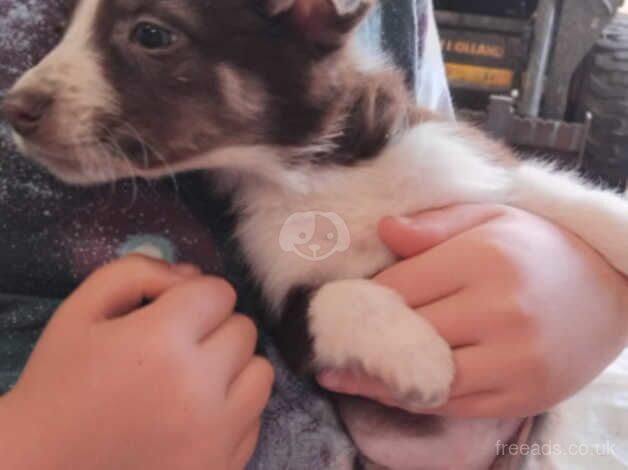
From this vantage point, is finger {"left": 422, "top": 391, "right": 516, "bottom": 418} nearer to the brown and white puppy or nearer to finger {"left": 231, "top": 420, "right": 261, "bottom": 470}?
the brown and white puppy

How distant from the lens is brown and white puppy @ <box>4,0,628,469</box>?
101cm

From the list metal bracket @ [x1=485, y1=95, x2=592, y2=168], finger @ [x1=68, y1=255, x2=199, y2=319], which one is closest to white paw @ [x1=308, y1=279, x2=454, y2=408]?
finger @ [x1=68, y1=255, x2=199, y2=319]

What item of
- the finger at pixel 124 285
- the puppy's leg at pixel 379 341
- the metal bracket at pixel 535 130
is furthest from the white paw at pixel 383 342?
the metal bracket at pixel 535 130

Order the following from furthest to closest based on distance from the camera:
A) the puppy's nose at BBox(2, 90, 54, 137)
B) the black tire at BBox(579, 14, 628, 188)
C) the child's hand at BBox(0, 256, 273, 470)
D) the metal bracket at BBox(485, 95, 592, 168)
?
the black tire at BBox(579, 14, 628, 188) < the metal bracket at BBox(485, 95, 592, 168) < the puppy's nose at BBox(2, 90, 54, 137) < the child's hand at BBox(0, 256, 273, 470)

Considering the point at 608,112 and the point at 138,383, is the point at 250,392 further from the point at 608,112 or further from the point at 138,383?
the point at 608,112

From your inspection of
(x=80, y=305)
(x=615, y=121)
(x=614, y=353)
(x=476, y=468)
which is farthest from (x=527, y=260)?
(x=615, y=121)

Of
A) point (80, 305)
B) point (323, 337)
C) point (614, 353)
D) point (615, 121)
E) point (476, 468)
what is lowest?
point (615, 121)

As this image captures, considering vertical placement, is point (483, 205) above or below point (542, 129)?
above

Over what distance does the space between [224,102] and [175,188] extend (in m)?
0.16

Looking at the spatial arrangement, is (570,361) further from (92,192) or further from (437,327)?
(92,192)

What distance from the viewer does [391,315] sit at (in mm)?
1021

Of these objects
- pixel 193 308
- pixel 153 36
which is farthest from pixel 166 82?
pixel 193 308

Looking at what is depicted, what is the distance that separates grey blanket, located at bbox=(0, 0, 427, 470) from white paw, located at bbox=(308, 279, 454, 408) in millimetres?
120

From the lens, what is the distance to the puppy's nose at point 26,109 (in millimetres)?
968
